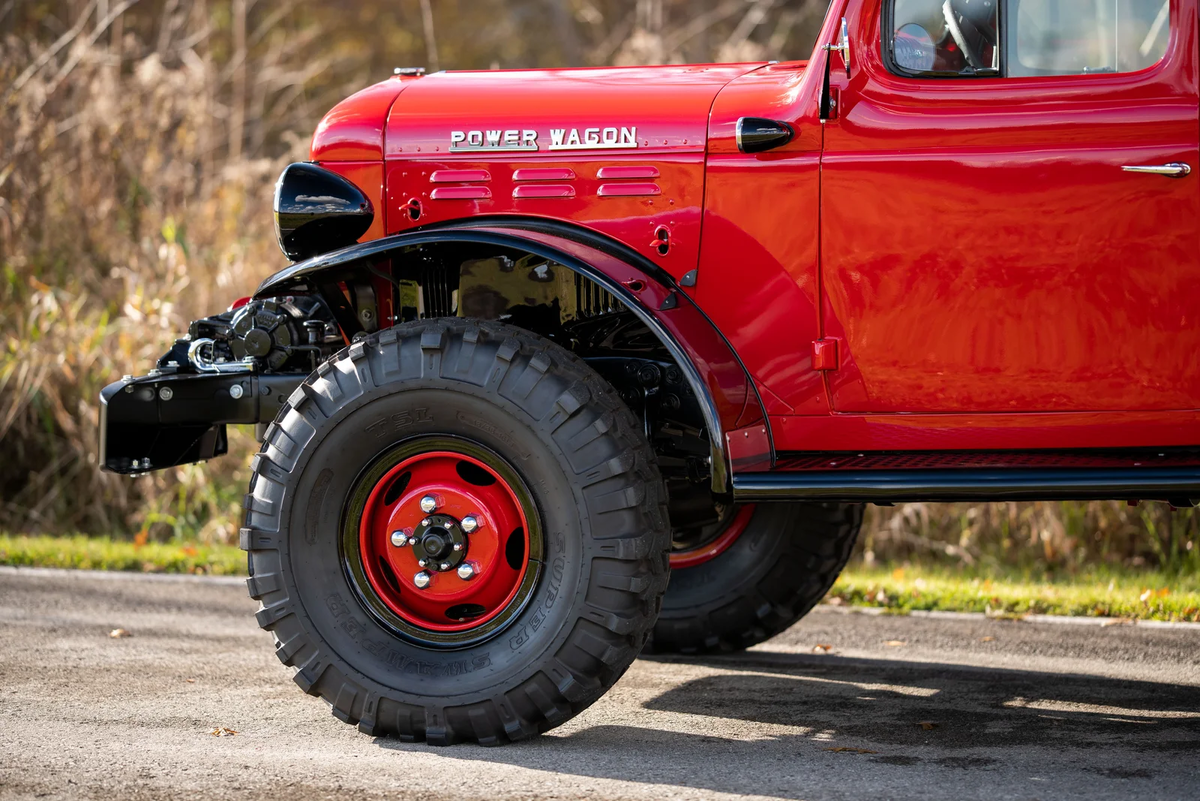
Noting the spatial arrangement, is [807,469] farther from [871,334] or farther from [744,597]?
[744,597]

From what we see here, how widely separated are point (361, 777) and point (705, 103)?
7.29ft

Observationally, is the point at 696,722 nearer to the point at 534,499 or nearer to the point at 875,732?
the point at 875,732

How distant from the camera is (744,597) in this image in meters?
5.16

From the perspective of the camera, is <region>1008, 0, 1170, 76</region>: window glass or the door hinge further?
the door hinge

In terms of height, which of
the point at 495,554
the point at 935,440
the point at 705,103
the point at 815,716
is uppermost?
the point at 705,103

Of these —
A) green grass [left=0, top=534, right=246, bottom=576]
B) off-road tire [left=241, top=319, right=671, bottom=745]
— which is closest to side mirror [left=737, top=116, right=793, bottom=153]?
off-road tire [left=241, top=319, right=671, bottom=745]

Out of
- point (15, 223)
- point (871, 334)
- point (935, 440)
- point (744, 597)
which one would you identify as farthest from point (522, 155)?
point (15, 223)

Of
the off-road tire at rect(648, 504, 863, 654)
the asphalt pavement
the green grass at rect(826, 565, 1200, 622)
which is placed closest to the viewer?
the asphalt pavement

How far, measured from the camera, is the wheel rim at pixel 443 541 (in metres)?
3.98

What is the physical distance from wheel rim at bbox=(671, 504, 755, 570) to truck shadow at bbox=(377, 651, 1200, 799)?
1.31ft

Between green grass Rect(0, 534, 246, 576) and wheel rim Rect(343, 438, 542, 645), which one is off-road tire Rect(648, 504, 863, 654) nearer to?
wheel rim Rect(343, 438, 542, 645)

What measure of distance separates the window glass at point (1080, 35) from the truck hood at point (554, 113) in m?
0.93

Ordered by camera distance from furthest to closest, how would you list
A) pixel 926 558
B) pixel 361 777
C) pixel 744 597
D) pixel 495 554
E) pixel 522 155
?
pixel 926 558 < pixel 744 597 < pixel 522 155 < pixel 495 554 < pixel 361 777

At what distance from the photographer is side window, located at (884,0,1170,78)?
3.87m
